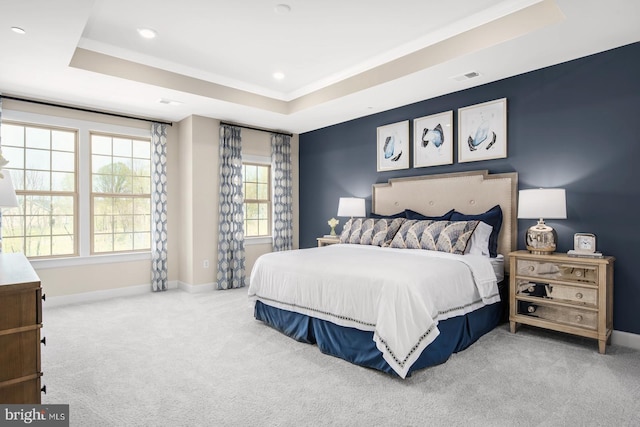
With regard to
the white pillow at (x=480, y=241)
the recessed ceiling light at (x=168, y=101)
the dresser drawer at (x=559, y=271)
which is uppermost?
the recessed ceiling light at (x=168, y=101)

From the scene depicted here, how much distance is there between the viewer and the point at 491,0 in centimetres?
290

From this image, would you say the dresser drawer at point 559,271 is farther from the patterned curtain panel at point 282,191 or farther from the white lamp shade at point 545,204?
the patterned curtain panel at point 282,191

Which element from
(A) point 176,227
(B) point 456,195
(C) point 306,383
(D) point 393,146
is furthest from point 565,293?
(A) point 176,227

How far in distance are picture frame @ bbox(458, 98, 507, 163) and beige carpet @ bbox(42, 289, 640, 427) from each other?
6.20ft

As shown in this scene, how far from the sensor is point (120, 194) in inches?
198

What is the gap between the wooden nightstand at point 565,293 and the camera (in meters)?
2.91

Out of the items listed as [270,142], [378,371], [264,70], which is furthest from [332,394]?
[270,142]

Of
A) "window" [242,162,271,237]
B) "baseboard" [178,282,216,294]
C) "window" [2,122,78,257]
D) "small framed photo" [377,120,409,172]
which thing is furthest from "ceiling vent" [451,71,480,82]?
"window" [2,122,78,257]

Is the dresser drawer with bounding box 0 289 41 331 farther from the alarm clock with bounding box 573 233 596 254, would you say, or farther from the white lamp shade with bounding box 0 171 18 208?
the alarm clock with bounding box 573 233 596 254

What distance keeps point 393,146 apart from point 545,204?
7.12 ft

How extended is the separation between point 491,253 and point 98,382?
3611 mm

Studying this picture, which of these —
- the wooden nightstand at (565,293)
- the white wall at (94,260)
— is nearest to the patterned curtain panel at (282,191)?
the white wall at (94,260)

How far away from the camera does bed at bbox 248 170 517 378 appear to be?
2510 mm

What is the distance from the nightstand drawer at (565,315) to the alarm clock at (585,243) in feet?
1.71
